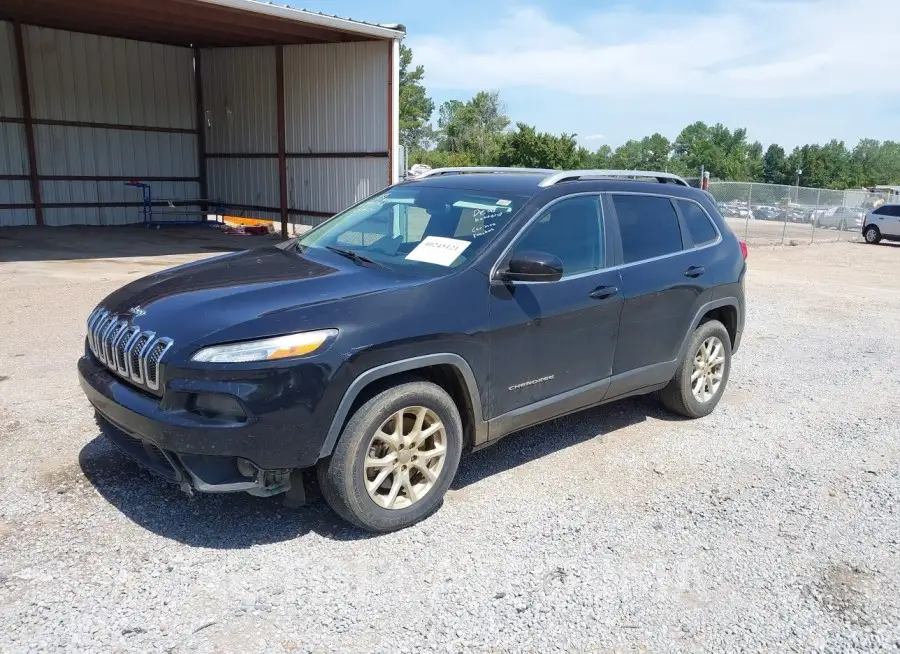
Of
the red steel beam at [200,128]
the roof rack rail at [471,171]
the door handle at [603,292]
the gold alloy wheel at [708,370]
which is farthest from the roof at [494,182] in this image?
the red steel beam at [200,128]

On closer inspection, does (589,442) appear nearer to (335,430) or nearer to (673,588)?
(673,588)

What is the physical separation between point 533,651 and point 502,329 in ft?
5.26

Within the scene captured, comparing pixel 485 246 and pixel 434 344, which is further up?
pixel 485 246

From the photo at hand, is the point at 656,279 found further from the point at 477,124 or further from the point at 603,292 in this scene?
the point at 477,124

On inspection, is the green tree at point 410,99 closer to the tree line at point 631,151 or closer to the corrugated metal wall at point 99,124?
the tree line at point 631,151

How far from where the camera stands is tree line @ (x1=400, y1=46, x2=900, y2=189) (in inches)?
2680

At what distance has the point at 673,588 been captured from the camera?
322 cm

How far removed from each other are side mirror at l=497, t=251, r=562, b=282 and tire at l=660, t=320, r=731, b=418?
1.80m

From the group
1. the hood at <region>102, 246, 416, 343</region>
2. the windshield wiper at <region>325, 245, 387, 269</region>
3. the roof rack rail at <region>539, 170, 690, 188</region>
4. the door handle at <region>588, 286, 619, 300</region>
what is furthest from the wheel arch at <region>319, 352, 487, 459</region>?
the roof rack rail at <region>539, 170, 690, 188</region>

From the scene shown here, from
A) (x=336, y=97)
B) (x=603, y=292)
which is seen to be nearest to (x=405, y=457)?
(x=603, y=292)

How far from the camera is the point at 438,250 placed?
3.96 meters

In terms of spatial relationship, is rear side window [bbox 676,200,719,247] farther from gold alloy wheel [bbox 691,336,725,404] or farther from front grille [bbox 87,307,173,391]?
front grille [bbox 87,307,173,391]

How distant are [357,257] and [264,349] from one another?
3.79 feet

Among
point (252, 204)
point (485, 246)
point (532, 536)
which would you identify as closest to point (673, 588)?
point (532, 536)
